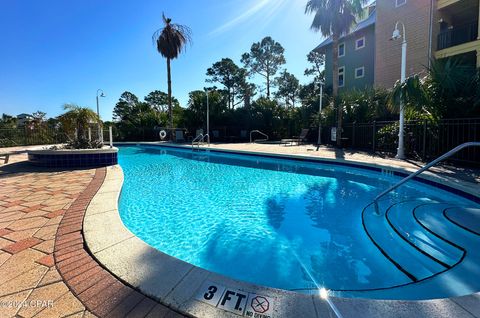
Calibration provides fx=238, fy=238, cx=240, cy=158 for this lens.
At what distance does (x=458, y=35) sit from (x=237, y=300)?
694 inches

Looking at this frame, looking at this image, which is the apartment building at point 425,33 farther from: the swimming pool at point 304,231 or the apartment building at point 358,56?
the swimming pool at point 304,231

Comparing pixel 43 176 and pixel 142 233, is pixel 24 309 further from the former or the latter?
pixel 43 176

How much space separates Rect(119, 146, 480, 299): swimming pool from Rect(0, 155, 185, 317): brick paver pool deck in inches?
40.0

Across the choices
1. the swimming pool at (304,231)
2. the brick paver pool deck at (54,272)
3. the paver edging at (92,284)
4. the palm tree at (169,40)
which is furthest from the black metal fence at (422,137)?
the palm tree at (169,40)

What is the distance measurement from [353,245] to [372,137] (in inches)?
372

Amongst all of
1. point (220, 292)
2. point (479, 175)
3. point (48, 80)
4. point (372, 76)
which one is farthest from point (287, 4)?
point (48, 80)

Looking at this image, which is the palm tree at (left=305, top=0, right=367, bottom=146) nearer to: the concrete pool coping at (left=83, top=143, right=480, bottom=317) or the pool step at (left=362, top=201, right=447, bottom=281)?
the pool step at (left=362, top=201, right=447, bottom=281)

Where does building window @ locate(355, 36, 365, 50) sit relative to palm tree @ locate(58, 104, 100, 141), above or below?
above

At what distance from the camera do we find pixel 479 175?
577 cm

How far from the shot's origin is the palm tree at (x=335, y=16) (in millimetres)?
12070

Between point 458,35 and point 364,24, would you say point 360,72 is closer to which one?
point 364,24

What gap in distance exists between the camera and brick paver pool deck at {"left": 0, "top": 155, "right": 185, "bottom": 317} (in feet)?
5.27

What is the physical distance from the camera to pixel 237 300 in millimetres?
1690

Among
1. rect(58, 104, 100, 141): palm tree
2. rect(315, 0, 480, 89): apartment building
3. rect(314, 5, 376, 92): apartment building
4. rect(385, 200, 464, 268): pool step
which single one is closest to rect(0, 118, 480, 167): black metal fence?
rect(58, 104, 100, 141): palm tree
